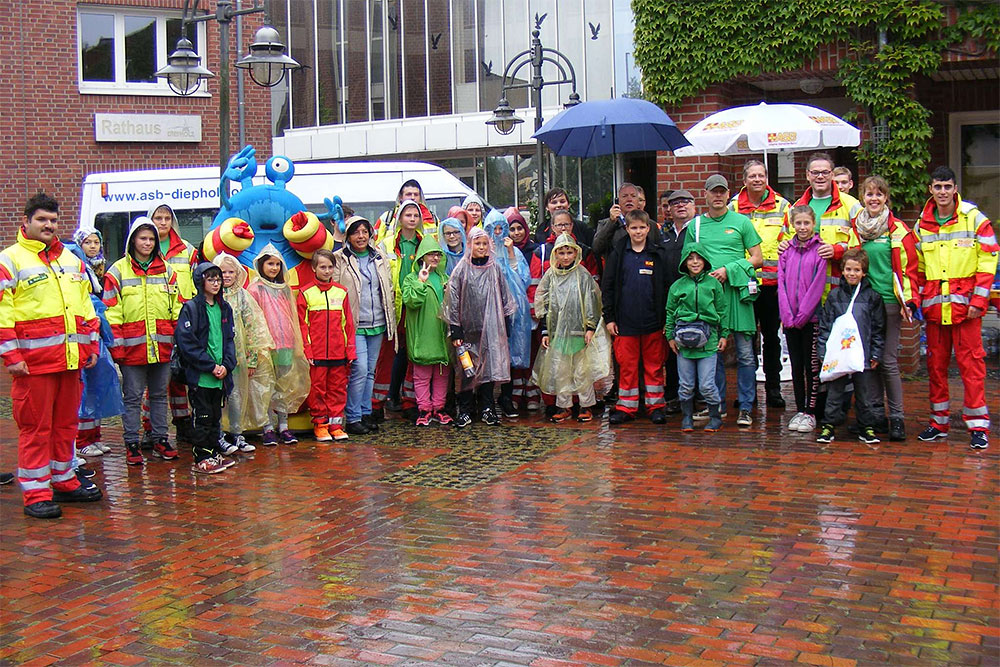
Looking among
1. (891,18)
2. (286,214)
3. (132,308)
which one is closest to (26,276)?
(132,308)

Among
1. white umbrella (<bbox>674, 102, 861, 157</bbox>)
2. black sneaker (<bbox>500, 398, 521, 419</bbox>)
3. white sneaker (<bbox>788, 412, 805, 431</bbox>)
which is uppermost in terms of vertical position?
white umbrella (<bbox>674, 102, 861, 157</bbox>)

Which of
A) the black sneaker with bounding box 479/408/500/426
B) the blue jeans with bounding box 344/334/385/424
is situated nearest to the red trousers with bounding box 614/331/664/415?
the black sneaker with bounding box 479/408/500/426

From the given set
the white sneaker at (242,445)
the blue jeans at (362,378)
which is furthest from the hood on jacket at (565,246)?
the white sneaker at (242,445)

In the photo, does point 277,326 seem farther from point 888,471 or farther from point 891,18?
point 891,18

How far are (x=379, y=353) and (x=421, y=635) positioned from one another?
5.48 metres

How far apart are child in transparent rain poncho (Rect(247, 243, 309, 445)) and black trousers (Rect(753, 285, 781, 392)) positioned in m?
3.94

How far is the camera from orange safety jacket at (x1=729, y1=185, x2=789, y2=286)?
32.8 ft

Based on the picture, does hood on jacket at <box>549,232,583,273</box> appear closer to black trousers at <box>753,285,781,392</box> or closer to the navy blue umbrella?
the navy blue umbrella

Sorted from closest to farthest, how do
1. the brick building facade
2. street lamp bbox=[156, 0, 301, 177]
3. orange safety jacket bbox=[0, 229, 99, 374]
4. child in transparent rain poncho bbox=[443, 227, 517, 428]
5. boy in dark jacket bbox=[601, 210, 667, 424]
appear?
orange safety jacket bbox=[0, 229, 99, 374], boy in dark jacket bbox=[601, 210, 667, 424], child in transparent rain poncho bbox=[443, 227, 517, 428], street lamp bbox=[156, 0, 301, 177], the brick building facade

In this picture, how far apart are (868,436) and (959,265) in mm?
1440

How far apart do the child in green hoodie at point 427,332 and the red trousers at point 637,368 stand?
60.1 inches

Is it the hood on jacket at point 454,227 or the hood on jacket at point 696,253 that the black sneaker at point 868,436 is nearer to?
the hood on jacket at point 696,253

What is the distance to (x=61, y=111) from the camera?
22.9 metres

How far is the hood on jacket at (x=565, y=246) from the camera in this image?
10016 mm
